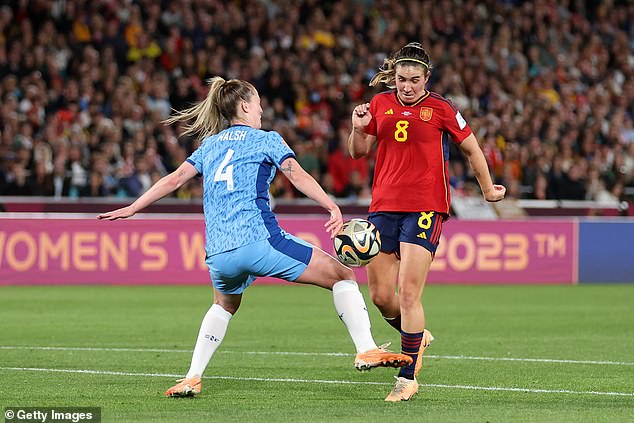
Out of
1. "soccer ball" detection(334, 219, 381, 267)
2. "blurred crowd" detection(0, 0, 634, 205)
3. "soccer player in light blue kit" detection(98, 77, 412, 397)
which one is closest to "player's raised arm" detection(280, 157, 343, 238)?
"soccer player in light blue kit" detection(98, 77, 412, 397)

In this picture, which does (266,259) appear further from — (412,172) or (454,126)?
(454,126)

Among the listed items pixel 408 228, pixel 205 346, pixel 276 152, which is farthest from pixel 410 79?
pixel 205 346

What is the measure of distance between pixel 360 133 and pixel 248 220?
1.24 m

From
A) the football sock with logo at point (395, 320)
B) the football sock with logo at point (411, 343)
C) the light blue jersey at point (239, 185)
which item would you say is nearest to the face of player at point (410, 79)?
the light blue jersey at point (239, 185)

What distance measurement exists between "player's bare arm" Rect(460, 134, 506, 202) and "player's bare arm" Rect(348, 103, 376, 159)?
687 millimetres

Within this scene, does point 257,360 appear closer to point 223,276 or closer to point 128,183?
point 223,276

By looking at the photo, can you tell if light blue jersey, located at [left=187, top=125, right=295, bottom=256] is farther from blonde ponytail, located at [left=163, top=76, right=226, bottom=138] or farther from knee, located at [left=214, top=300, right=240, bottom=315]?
knee, located at [left=214, top=300, right=240, bottom=315]

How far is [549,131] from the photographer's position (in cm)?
2580

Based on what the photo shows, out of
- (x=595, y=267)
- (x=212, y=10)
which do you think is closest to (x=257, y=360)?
(x=595, y=267)

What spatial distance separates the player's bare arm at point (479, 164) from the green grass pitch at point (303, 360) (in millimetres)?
1388

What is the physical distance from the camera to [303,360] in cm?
1052

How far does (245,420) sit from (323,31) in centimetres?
1962

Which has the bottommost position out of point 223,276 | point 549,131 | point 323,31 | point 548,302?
point 548,302

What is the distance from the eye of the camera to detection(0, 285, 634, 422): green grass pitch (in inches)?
304
